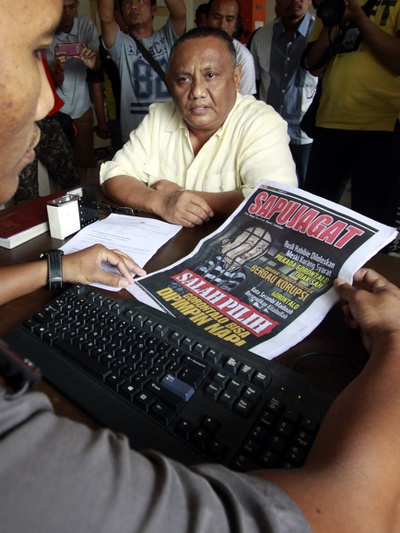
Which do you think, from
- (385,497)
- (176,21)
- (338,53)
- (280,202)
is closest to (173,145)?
(280,202)

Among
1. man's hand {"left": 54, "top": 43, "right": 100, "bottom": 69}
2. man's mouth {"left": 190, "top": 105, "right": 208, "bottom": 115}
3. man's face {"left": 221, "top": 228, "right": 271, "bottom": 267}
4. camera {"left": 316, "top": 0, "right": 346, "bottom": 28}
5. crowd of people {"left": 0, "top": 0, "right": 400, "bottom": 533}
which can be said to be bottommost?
man's face {"left": 221, "top": 228, "right": 271, "bottom": 267}

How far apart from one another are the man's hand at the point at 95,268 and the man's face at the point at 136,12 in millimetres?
2001

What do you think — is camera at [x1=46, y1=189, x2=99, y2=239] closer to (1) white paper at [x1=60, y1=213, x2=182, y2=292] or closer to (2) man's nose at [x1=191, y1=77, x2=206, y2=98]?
(1) white paper at [x1=60, y1=213, x2=182, y2=292]

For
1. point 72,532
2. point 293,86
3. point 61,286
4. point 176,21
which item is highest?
point 176,21

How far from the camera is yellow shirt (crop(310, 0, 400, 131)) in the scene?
1.48 metres

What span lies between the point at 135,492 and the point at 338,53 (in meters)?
1.78

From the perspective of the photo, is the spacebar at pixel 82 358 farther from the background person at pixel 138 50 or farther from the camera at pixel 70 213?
the background person at pixel 138 50

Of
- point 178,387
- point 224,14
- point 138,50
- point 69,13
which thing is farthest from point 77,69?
point 178,387

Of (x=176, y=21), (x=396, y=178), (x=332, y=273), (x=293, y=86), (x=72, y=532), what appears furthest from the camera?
(x=293, y=86)

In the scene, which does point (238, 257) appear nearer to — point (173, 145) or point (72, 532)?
point (72, 532)

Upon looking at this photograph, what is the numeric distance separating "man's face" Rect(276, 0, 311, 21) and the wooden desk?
1941 mm

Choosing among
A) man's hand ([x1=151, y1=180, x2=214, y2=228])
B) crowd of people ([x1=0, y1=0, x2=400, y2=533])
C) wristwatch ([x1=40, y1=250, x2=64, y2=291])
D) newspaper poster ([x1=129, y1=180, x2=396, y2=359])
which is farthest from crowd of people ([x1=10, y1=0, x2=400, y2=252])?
wristwatch ([x1=40, y1=250, x2=64, y2=291])

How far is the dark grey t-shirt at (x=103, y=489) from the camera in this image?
240mm

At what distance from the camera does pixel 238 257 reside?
0.80m
